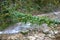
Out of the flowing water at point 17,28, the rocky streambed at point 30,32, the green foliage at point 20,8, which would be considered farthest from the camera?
the green foliage at point 20,8

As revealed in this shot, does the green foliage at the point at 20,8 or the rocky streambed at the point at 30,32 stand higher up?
the green foliage at the point at 20,8

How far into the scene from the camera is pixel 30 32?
11.8ft

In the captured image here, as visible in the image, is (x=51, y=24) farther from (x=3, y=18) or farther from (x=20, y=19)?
(x=3, y=18)

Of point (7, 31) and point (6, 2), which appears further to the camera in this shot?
point (6, 2)

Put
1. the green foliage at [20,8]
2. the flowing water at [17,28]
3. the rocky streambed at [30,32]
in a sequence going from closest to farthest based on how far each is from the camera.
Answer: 1. the rocky streambed at [30,32]
2. the flowing water at [17,28]
3. the green foliage at [20,8]

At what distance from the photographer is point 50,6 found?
5148 millimetres

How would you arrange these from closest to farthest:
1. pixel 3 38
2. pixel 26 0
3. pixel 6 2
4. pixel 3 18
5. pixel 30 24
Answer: pixel 3 38, pixel 30 24, pixel 3 18, pixel 6 2, pixel 26 0

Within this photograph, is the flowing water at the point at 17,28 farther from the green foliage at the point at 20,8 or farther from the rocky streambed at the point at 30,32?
the green foliage at the point at 20,8

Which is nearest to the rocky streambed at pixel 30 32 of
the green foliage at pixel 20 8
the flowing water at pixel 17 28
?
the flowing water at pixel 17 28

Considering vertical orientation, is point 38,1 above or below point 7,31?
above

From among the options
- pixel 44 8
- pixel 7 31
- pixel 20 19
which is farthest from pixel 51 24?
pixel 44 8

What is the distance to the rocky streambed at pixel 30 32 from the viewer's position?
11.3ft

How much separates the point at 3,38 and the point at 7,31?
23cm

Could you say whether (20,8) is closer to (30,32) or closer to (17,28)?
(17,28)
